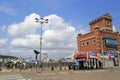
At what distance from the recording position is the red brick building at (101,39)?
6606 cm

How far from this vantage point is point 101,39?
6625 cm

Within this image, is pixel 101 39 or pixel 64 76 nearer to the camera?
pixel 64 76

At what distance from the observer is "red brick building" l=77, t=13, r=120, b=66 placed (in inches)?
2601

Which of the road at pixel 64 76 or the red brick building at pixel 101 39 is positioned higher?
the red brick building at pixel 101 39

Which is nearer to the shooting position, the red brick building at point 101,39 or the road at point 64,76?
the road at point 64,76

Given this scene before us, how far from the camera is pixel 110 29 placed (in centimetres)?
7375

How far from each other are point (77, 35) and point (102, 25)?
34.0ft

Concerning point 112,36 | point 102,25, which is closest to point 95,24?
point 102,25

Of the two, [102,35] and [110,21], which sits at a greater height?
[110,21]

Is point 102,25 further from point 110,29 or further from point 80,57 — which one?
point 80,57

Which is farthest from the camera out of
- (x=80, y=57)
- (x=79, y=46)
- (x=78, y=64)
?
(x=79, y=46)

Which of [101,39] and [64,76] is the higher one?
[101,39]

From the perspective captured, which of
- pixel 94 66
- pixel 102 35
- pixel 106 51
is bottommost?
pixel 94 66

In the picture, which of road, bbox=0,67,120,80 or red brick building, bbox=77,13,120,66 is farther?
red brick building, bbox=77,13,120,66
